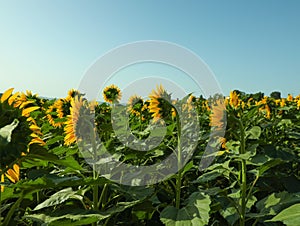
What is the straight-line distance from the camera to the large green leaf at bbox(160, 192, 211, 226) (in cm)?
188

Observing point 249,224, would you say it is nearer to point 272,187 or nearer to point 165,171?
point 272,187

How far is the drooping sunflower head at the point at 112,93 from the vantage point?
6206 mm

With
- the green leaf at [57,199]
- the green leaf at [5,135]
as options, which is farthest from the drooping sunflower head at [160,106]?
the green leaf at [5,135]

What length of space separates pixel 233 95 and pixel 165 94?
58.5 inches

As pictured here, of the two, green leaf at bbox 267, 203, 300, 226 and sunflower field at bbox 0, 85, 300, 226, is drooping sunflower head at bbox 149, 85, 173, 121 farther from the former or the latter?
green leaf at bbox 267, 203, 300, 226

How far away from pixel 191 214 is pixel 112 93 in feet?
14.7

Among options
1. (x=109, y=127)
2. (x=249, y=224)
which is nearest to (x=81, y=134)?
(x=109, y=127)

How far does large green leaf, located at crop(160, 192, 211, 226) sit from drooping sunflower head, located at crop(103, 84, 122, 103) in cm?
423

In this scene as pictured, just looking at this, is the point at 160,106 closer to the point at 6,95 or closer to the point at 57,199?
the point at 57,199

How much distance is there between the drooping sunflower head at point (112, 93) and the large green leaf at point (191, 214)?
423cm

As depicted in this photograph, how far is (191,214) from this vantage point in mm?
1945

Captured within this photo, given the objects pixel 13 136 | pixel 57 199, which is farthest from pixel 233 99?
pixel 13 136

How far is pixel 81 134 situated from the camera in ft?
7.47

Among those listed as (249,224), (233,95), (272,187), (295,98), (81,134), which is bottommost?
(249,224)
